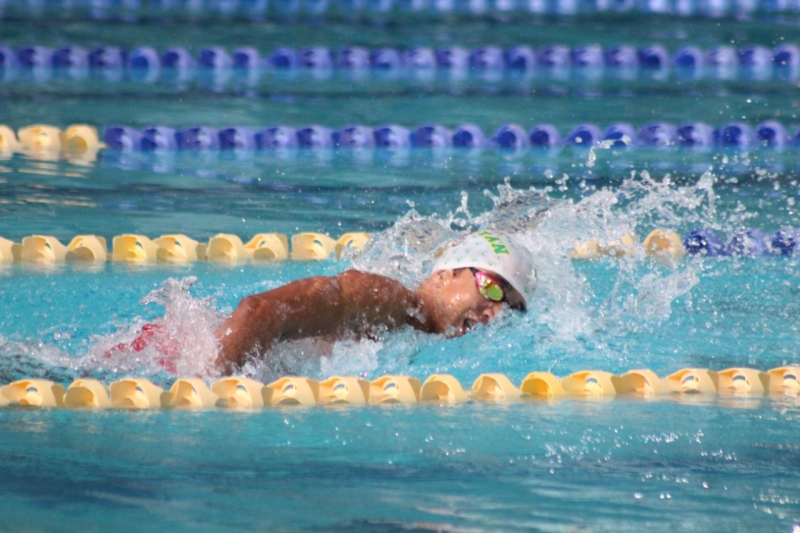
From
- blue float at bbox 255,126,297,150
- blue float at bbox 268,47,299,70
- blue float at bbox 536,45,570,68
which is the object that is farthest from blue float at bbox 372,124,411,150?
blue float at bbox 536,45,570,68

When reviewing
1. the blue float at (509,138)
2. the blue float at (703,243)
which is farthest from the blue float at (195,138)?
the blue float at (703,243)

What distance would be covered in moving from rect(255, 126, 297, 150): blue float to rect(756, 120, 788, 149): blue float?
2.87 m

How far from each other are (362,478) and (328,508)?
199 millimetres

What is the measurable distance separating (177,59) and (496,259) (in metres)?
5.49

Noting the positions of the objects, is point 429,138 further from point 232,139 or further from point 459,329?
point 459,329

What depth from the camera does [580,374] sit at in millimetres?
3066

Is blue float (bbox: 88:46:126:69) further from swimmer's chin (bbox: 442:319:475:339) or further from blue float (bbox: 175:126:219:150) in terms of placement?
swimmer's chin (bbox: 442:319:475:339)

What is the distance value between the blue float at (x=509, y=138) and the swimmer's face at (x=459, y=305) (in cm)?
345

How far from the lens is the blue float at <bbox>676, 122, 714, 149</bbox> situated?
6652 mm

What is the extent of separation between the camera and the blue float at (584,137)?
21.6 ft

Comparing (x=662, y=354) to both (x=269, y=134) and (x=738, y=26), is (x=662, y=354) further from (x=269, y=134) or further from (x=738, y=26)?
(x=738, y=26)

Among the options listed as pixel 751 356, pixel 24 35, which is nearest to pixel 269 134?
pixel 24 35

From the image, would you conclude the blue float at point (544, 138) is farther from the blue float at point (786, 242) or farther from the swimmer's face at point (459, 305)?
the swimmer's face at point (459, 305)

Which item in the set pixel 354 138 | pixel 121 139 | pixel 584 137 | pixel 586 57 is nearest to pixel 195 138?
pixel 121 139
